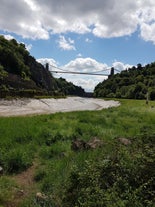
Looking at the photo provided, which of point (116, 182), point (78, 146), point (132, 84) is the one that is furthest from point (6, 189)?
point (132, 84)

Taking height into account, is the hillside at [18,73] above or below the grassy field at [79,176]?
above

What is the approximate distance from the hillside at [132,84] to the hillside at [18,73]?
93.6 ft

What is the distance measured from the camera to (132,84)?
146 metres

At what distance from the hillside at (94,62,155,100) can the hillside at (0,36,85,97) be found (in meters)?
28.5

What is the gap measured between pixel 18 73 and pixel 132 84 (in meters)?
61.5

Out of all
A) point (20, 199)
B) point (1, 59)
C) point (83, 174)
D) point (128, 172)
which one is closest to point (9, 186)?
point (20, 199)

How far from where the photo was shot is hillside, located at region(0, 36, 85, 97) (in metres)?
72.6

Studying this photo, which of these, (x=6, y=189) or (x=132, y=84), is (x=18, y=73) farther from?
(x=6, y=189)

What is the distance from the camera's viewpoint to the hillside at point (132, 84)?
124 m

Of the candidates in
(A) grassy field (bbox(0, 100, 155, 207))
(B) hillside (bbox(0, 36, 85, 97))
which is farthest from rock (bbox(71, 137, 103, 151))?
(B) hillside (bbox(0, 36, 85, 97))

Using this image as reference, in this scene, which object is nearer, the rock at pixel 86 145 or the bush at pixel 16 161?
the bush at pixel 16 161

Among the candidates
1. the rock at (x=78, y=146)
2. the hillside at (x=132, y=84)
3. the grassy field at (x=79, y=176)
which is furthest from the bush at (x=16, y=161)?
the hillside at (x=132, y=84)

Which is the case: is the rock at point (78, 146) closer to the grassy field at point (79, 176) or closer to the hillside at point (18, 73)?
the grassy field at point (79, 176)

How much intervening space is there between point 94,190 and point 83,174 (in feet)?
1.91
